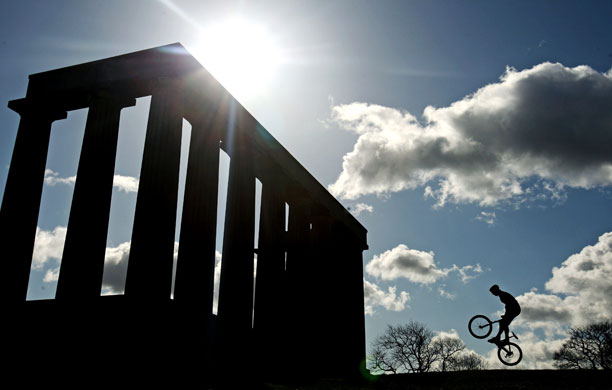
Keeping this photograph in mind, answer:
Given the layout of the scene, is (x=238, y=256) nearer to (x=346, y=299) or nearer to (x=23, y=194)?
(x=23, y=194)

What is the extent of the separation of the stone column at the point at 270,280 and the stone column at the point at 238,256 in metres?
7.28

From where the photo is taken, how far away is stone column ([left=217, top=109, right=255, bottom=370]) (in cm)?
3853

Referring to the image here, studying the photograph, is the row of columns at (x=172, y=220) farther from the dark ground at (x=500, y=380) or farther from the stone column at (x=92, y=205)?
the dark ground at (x=500, y=380)

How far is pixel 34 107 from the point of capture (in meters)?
41.0

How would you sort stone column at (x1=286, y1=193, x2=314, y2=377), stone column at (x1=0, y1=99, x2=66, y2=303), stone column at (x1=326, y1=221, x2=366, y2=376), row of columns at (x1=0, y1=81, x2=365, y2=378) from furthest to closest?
stone column at (x1=326, y1=221, x2=366, y2=376) < stone column at (x1=286, y1=193, x2=314, y2=377) < stone column at (x1=0, y1=99, x2=66, y2=303) < row of columns at (x1=0, y1=81, x2=365, y2=378)

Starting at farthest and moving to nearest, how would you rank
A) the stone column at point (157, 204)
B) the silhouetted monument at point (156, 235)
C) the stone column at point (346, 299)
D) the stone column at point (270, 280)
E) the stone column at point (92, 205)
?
the stone column at point (346, 299)
the stone column at point (270, 280)
the stone column at point (92, 205)
the stone column at point (157, 204)
the silhouetted monument at point (156, 235)

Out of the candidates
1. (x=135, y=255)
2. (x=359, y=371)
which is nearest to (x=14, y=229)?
(x=135, y=255)

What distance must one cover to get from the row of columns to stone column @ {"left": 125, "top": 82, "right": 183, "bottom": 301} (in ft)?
0.20

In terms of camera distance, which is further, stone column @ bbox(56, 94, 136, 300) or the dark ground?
stone column @ bbox(56, 94, 136, 300)

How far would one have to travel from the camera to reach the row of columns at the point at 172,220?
33.7 m

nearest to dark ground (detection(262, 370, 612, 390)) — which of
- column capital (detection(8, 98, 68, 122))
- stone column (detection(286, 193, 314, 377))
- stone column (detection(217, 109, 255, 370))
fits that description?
stone column (detection(217, 109, 255, 370))

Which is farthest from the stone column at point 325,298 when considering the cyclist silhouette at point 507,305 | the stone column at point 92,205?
the cyclist silhouette at point 507,305

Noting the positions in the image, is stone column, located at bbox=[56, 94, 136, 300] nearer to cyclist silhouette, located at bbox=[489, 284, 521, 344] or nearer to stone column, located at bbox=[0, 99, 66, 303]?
stone column, located at bbox=[0, 99, 66, 303]

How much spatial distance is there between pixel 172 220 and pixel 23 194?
509 inches
